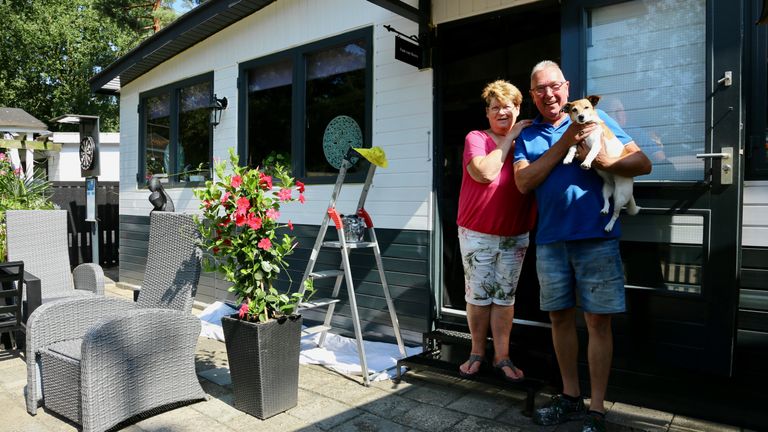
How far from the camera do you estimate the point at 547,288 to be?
2.34m

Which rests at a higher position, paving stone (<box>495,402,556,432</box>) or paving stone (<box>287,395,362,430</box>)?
paving stone (<box>495,402,556,432</box>)

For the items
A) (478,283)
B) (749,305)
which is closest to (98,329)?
(478,283)

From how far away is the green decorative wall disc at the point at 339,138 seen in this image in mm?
3992

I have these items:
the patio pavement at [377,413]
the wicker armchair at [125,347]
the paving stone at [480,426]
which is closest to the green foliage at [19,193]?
the patio pavement at [377,413]

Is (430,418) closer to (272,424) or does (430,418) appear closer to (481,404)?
(481,404)

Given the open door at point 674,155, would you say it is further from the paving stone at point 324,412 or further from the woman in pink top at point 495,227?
the paving stone at point 324,412

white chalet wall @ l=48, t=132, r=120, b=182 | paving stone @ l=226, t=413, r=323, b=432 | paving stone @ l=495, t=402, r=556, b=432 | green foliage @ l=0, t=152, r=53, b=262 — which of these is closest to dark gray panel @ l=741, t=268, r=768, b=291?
paving stone @ l=495, t=402, r=556, b=432

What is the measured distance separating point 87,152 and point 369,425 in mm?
6434

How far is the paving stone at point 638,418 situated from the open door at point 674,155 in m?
0.21

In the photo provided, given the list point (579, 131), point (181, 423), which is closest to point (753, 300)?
point (579, 131)

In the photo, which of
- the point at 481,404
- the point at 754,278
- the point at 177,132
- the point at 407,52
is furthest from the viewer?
the point at 177,132

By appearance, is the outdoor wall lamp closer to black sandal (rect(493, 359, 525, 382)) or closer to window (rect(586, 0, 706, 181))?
window (rect(586, 0, 706, 181))

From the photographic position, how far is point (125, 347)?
7.75 feet

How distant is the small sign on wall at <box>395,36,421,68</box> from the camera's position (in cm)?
324
